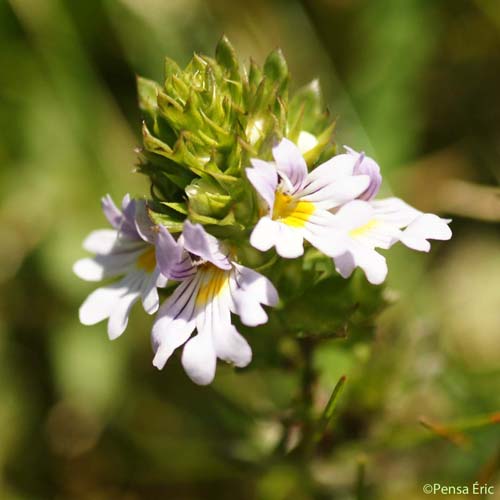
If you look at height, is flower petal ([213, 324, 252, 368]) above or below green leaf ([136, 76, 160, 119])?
below

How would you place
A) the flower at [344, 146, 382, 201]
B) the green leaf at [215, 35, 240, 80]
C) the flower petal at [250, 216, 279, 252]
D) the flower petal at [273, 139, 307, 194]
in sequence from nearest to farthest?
1. the flower petal at [250, 216, 279, 252]
2. the flower petal at [273, 139, 307, 194]
3. the flower at [344, 146, 382, 201]
4. the green leaf at [215, 35, 240, 80]

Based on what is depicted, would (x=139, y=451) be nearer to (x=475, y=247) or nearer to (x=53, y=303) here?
(x=53, y=303)

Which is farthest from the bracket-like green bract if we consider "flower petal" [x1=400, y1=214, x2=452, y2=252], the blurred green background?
the blurred green background

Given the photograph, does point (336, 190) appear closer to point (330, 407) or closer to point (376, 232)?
point (376, 232)

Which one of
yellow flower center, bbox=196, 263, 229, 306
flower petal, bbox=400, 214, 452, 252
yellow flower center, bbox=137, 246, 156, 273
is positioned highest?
yellow flower center, bbox=137, 246, 156, 273

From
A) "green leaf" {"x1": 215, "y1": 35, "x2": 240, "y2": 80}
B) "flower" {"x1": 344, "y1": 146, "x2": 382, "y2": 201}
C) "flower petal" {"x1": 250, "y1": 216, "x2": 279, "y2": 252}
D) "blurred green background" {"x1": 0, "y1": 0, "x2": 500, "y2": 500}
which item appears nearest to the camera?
"flower petal" {"x1": 250, "y1": 216, "x2": 279, "y2": 252}

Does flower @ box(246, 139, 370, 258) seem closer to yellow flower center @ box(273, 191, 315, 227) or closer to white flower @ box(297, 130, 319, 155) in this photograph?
yellow flower center @ box(273, 191, 315, 227)

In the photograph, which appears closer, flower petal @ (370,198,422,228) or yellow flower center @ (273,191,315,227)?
yellow flower center @ (273,191,315,227)

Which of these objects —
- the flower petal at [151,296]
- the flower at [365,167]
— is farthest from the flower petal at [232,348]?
the flower at [365,167]

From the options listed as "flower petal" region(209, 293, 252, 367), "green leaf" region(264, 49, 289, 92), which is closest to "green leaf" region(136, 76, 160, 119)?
"green leaf" region(264, 49, 289, 92)
